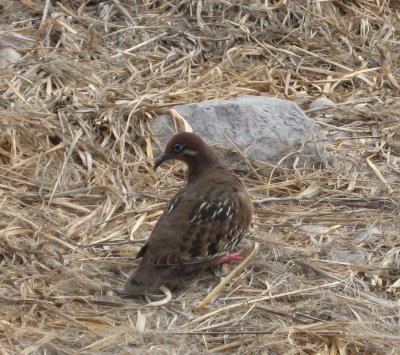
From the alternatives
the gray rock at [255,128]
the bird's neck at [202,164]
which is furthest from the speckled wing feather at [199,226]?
the gray rock at [255,128]

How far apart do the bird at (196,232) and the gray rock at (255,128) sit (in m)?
1.23

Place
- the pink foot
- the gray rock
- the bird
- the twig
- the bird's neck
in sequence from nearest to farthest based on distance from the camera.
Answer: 1. the twig
2. the bird
3. the pink foot
4. the bird's neck
5. the gray rock

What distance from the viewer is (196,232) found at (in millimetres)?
5988

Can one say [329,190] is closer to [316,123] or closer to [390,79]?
[316,123]

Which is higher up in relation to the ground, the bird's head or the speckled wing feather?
the bird's head

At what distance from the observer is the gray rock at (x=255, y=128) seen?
764cm

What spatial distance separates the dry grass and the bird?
0.43 feet

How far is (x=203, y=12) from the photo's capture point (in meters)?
9.35

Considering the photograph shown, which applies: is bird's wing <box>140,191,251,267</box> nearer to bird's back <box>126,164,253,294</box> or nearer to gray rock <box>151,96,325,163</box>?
bird's back <box>126,164,253,294</box>

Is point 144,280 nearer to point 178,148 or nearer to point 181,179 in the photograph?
point 178,148

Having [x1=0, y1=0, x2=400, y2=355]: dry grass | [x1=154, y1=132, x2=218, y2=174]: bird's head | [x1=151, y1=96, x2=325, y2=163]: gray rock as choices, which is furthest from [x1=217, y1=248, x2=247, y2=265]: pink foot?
[x1=151, y1=96, x2=325, y2=163]: gray rock

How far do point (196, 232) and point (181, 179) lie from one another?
146 centimetres

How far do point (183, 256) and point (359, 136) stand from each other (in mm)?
2493

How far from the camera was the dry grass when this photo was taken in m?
5.52
